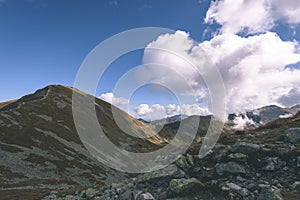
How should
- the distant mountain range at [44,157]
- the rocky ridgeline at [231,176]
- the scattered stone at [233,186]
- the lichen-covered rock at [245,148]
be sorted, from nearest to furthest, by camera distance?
the rocky ridgeline at [231,176] < the scattered stone at [233,186] < the lichen-covered rock at [245,148] < the distant mountain range at [44,157]

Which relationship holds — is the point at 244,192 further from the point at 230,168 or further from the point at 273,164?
the point at 273,164

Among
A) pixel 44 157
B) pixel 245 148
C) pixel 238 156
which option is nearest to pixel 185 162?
pixel 238 156

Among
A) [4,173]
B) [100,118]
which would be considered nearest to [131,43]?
[4,173]

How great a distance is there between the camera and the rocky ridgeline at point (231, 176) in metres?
21.5

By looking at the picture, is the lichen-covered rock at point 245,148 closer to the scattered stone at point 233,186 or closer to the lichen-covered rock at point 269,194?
the scattered stone at point 233,186

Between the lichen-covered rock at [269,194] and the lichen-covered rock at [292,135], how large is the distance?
342 inches

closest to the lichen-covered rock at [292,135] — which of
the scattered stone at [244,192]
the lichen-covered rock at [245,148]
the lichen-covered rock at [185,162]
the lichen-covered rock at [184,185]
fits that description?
the lichen-covered rock at [245,148]

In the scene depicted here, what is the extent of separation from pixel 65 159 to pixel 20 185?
Result: 29.4 m

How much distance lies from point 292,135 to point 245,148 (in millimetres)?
5556

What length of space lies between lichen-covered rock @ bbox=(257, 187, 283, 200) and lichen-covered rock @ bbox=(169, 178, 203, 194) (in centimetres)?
524

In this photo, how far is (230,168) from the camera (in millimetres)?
24500

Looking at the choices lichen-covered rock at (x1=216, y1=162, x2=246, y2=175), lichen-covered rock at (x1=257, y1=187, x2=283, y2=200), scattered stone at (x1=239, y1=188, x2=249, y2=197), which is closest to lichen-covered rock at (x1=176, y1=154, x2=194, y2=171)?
lichen-covered rock at (x1=216, y1=162, x2=246, y2=175)

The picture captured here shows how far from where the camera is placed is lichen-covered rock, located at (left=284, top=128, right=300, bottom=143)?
27020mm

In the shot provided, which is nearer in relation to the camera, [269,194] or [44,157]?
[269,194]
